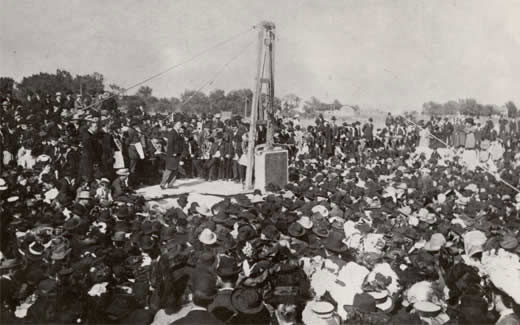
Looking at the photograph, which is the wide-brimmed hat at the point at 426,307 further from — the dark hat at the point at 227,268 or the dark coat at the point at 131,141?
the dark coat at the point at 131,141

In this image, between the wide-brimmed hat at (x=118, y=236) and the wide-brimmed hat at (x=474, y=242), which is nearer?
the wide-brimmed hat at (x=474, y=242)

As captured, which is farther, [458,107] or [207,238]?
[458,107]

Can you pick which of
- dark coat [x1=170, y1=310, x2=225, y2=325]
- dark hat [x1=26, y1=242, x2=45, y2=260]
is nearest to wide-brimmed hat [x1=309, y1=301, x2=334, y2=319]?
dark coat [x1=170, y1=310, x2=225, y2=325]

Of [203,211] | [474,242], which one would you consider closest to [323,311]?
[474,242]

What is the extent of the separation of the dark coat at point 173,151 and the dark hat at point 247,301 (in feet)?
25.6

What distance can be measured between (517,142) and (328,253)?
19314 millimetres

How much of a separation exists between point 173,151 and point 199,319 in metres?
8.20

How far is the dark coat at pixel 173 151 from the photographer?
446 inches

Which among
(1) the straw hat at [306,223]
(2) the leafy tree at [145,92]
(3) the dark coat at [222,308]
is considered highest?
(2) the leafy tree at [145,92]

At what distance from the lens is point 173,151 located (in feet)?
37.2

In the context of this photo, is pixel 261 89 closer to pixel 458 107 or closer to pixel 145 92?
pixel 145 92

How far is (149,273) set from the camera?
4621 millimetres

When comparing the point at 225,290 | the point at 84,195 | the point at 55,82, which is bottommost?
the point at 225,290

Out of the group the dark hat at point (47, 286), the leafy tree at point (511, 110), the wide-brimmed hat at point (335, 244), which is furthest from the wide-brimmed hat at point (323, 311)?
the leafy tree at point (511, 110)
